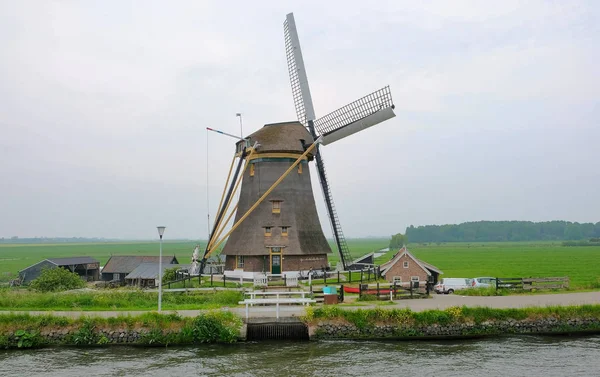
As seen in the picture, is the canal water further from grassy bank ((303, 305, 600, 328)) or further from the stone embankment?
grassy bank ((303, 305, 600, 328))

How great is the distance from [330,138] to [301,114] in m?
3.80

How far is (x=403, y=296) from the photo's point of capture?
2286 cm

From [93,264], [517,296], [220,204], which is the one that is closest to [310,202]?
[220,204]

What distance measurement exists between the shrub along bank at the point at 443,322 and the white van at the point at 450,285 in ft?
23.6

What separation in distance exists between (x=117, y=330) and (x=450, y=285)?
56.9 feet

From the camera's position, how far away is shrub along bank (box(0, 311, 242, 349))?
17328 mm

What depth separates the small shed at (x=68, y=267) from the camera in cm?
4003

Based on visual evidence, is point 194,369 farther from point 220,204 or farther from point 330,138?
point 330,138

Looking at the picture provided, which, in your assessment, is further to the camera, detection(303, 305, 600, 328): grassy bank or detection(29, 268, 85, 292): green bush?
detection(29, 268, 85, 292): green bush

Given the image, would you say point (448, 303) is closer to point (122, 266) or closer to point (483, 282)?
point (483, 282)

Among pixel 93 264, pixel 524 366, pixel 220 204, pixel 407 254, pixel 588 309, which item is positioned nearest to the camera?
pixel 524 366

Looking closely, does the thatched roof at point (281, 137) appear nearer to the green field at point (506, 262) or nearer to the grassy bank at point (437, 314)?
the green field at point (506, 262)

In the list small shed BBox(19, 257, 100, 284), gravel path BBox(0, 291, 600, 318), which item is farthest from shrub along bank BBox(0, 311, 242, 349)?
small shed BBox(19, 257, 100, 284)

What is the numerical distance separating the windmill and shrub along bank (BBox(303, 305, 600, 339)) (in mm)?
11324
